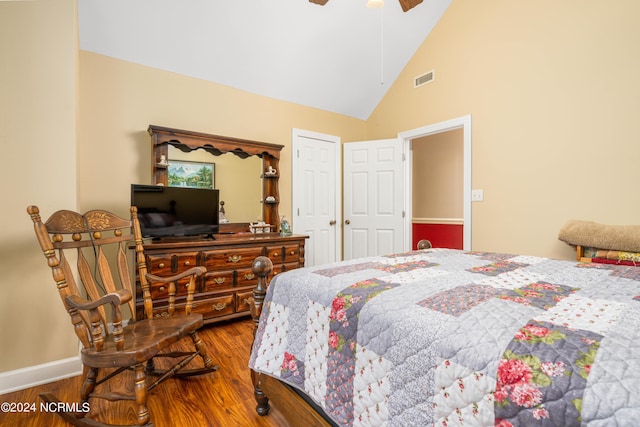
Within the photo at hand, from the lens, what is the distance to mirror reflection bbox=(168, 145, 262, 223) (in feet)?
11.2

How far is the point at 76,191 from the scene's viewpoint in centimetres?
215

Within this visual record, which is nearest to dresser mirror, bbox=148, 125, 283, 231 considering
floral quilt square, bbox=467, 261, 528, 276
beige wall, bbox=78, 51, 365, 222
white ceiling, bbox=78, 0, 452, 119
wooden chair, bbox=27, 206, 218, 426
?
beige wall, bbox=78, 51, 365, 222

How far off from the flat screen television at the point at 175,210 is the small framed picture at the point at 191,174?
24 cm

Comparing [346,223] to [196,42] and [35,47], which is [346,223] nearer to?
[196,42]

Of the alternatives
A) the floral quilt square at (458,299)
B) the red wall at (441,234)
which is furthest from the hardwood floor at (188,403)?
the red wall at (441,234)

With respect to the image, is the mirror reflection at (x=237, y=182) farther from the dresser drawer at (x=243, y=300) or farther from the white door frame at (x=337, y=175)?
the dresser drawer at (x=243, y=300)

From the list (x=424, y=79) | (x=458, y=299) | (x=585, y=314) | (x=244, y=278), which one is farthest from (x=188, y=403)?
(x=424, y=79)

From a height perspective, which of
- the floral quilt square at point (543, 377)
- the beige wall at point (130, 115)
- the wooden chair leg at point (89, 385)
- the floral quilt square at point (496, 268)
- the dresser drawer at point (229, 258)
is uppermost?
the beige wall at point (130, 115)

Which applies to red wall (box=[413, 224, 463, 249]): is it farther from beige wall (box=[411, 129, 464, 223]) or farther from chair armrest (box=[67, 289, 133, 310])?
chair armrest (box=[67, 289, 133, 310])

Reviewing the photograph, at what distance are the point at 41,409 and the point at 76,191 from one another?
132 cm

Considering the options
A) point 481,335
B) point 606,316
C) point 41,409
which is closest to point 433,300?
point 481,335

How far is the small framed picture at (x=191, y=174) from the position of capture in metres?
3.14

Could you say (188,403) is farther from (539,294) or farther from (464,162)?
(464,162)

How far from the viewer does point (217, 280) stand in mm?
2887
